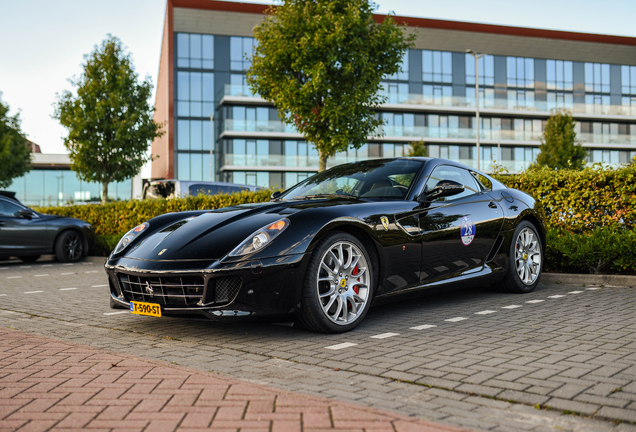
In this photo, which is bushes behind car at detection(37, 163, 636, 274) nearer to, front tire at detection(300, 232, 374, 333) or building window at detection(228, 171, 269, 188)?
front tire at detection(300, 232, 374, 333)

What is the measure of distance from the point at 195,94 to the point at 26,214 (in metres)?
35.1

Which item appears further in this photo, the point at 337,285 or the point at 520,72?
the point at 520,72

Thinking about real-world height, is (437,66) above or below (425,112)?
above

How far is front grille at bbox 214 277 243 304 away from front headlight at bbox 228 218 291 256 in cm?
19

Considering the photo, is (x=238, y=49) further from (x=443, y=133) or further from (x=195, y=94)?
(x=443, y=133)

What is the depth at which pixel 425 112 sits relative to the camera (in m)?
49.9

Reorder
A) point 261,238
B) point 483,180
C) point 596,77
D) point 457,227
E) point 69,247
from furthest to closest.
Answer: point 596,77 < point 69,247 < point 483,180 < point 457,227 < point 261,238

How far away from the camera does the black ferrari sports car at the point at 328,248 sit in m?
4.09

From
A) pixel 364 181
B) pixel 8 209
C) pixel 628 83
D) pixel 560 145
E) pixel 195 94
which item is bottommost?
pixel 8 209

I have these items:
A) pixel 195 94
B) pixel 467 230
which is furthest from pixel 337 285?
pixel 195 94

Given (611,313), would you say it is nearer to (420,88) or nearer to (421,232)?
(421,232)

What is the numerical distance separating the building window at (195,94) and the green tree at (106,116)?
20064 millimetres

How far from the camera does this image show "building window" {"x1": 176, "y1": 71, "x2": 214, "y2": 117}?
4556cm

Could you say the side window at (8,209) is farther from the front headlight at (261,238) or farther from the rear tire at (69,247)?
the front headlight at (261,238)
